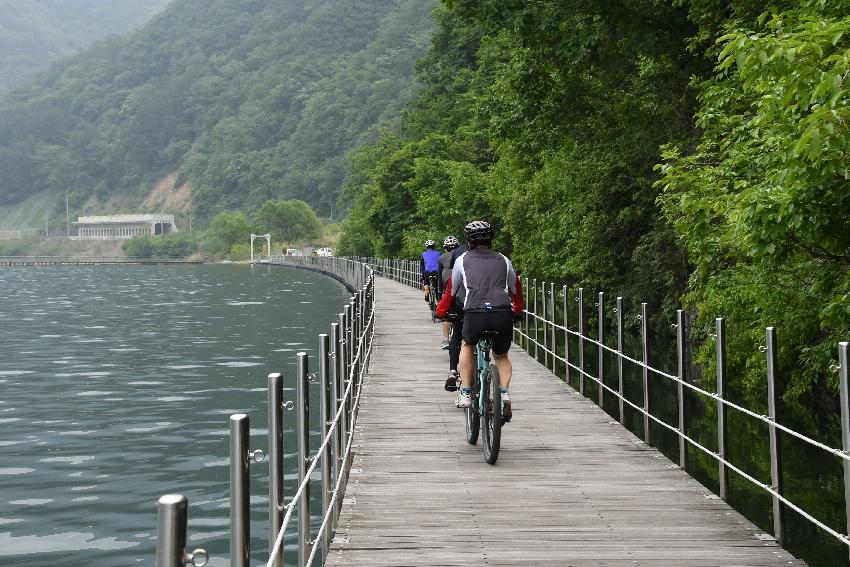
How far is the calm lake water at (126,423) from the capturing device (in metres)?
15.0

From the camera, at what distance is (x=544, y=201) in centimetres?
3988

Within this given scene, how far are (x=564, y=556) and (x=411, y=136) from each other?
292 ft

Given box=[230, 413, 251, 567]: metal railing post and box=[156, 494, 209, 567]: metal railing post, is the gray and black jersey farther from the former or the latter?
box=[156, 494, 209, 567]: metal railing post

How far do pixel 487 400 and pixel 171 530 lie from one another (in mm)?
7474

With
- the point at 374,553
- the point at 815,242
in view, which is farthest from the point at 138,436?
the point at 374,553

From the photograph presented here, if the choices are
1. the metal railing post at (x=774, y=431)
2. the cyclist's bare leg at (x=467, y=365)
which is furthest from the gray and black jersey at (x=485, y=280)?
the metal railing post at (x=774, y=431)

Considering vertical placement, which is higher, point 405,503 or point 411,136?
point 411,136

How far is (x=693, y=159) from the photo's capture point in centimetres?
1820

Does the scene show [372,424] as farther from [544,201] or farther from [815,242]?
[544,201]

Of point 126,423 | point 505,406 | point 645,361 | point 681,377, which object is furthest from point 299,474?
point 126,423

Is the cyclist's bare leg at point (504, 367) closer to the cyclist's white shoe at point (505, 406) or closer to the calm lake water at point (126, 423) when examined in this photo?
the cyclist's white shoe at point (505, 406)

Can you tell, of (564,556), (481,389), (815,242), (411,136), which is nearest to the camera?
(564,556)

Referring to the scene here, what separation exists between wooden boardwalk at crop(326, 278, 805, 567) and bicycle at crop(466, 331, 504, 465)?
0.74 ft

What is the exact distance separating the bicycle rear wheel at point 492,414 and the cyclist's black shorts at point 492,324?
0.32 meters
